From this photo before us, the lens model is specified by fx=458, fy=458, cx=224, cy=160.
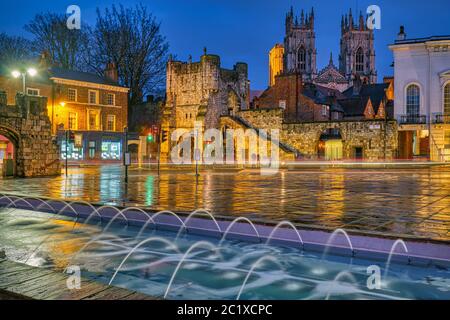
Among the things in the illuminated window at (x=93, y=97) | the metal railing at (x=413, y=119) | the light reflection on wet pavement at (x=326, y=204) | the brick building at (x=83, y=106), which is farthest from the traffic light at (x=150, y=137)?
the metal railing at (x=413, y=119)

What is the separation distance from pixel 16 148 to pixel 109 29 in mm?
29178

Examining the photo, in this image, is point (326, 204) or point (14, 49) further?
point (14, 49)

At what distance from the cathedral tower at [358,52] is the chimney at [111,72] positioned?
273 feet

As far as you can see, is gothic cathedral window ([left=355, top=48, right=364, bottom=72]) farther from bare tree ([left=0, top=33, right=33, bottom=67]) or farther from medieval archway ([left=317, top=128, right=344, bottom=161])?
bare tree ([left=0, top=33, right=33, bottom=67])

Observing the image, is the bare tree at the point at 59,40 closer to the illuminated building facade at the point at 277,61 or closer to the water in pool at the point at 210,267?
the water in pool at the point at 210,267

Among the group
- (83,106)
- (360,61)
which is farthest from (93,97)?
(360,61)

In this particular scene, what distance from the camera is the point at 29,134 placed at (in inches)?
1040

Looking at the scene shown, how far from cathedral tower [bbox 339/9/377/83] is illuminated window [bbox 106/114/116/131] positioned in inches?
3311

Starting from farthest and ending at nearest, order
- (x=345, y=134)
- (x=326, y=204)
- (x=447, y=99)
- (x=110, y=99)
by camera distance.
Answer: (x=110, y=99) < (x=345, y=134) < (x=447, y=99) < (x=326, y=204)

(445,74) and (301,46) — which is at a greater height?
(301,46)

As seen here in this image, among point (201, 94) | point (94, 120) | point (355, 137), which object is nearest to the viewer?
point (355, 137)

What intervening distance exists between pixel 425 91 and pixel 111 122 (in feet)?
106

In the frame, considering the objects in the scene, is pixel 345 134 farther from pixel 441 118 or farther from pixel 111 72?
pixel 111 72

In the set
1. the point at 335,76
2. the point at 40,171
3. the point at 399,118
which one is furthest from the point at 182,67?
the point at 335,76
